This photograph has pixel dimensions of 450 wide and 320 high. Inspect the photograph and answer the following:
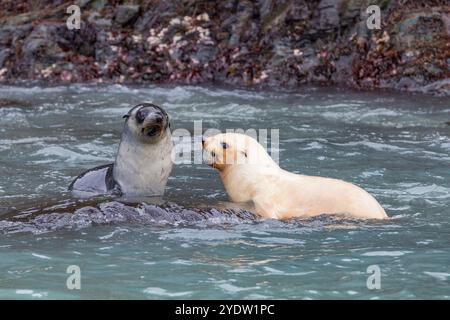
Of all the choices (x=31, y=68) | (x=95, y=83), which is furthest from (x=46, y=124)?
(x=31, y=68)

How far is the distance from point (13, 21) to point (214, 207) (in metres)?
12.9

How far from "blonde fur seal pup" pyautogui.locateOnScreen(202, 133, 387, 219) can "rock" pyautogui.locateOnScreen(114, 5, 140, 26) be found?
11.1 m

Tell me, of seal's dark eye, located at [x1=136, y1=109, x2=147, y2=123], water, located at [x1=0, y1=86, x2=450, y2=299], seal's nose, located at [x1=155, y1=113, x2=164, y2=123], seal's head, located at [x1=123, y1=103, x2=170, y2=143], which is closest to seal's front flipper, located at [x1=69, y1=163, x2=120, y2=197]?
water, located at [x1=0, y1=86, x2=450, y2=299]

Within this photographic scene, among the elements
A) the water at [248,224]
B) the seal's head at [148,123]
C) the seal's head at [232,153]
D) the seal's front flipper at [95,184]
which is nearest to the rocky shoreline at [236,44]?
the water at [248,224]

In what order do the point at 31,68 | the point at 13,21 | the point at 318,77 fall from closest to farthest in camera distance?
the point at 318,77 < the point at 31,68 < the point at 13,21

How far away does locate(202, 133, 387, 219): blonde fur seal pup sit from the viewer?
7.02 metres

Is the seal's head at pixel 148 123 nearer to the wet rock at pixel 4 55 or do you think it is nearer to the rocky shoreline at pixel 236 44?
the rocky shoreline at pixel 236 44

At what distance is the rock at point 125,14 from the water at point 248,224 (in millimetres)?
4562

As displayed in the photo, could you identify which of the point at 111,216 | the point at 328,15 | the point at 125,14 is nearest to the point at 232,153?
the point at 111,216

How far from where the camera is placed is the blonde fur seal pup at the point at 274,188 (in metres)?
7.02

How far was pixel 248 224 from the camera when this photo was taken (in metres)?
6.81

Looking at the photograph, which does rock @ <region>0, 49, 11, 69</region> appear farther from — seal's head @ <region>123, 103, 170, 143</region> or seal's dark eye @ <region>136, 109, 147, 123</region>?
seal's dark eye @ <region>136, 109, 147, 123</region>

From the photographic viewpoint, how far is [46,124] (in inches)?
494

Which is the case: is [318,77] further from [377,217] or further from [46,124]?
[377,217]
